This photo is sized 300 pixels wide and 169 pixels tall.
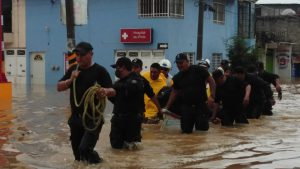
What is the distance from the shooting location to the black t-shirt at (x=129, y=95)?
27.8 feet

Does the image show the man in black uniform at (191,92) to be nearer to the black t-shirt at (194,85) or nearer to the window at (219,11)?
the black t-shirt at (194,85)

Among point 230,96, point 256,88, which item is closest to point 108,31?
point 256,88

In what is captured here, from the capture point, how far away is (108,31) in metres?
32.7

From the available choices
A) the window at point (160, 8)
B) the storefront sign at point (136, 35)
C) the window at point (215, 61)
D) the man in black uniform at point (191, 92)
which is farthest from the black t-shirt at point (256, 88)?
the window at point (215, 61)

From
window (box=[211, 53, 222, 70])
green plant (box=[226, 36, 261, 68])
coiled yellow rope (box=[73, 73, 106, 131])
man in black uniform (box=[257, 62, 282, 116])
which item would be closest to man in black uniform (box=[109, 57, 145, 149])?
coiled yellow rope (box=[73, 73, 106, 131])

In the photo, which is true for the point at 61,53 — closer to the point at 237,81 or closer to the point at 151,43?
the point at 151,43

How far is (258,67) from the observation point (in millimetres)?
15109

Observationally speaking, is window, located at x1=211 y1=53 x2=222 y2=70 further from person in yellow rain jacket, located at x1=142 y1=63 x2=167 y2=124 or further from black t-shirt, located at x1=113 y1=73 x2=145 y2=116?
black t-shirt, located at x1=113 y1=73 x2=145 y2=116

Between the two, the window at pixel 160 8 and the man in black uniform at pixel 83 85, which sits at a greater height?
the window at pixel 160 8

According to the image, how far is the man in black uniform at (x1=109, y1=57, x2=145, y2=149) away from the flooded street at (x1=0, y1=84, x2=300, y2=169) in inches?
9.0

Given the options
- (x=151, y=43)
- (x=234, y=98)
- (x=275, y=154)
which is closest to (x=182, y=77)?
(x=234, y=98)

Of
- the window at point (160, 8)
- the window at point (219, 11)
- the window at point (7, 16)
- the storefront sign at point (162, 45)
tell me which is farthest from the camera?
the window at point (219, 11)

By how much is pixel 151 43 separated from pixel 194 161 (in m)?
23.8

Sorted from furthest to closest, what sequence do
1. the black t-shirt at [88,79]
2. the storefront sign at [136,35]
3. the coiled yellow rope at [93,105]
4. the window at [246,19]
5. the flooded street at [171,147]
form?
the window at [246,19], the storefront sign at [136,35], the flooded street at [171,147], the black t-shirt at [88,79], the coiled yellow rope at [93,105]
